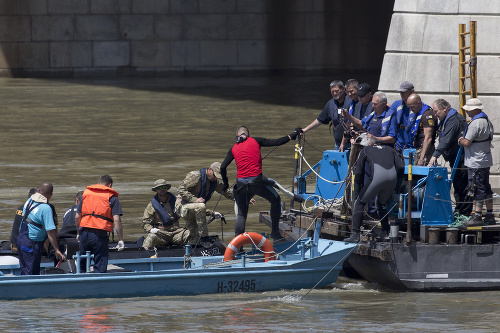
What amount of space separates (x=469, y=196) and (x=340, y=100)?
9.15 feet

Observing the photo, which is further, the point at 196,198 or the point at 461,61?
the point at 461,61

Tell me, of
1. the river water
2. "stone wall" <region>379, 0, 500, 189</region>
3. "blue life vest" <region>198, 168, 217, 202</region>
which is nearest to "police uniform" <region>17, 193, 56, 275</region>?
the river water

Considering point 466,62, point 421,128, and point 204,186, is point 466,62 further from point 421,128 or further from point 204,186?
point 204,186

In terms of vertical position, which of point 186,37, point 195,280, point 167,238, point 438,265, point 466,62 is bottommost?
point 195,280

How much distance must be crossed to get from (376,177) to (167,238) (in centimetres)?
332

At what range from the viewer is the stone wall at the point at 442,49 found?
17.4m

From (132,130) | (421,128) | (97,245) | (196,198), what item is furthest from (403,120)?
(132,130)

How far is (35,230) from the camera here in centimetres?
1217

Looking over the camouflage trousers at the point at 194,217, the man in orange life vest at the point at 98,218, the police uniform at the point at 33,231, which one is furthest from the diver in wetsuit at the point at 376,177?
the police uniform at the point at 33,231

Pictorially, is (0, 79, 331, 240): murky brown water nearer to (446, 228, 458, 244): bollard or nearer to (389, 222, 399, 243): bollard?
(389, 222, 399, 243): bollard

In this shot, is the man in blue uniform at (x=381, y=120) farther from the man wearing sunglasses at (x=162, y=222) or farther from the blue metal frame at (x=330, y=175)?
the man wearing sunglasses at (x=162, y=222)

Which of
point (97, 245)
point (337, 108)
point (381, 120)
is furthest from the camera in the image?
point (337, 108)

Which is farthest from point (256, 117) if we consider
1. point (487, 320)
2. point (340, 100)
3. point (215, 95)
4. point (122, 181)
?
point (487, 320)

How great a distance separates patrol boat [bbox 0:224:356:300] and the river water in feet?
0.41
